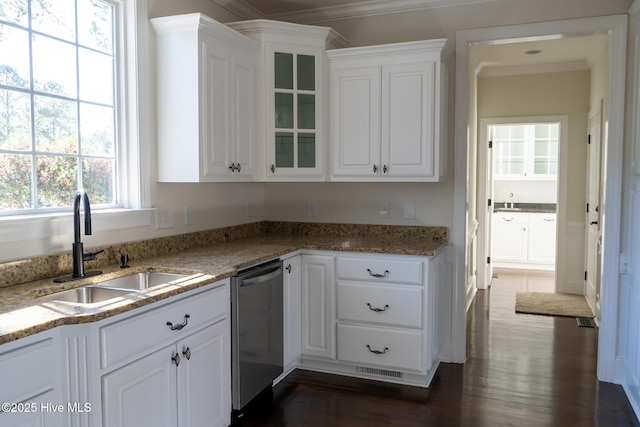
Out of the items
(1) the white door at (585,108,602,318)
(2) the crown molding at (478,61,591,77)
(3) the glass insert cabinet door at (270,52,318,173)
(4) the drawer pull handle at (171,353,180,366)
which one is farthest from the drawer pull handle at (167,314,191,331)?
(2) the crown molding at (478,61,591,77)

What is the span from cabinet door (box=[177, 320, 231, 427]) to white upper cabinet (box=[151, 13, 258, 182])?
0.96 m

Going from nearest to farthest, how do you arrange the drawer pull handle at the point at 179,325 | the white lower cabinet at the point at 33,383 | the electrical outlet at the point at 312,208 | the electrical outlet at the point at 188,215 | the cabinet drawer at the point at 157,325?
the white lower cabinet at the point at 33,383 < the cabinet drawer at the point at 157,325 < the drawer pull handle at the point at 179,325 < the electrical outlet at the point at 188,215 < the electrical outlet at the point at 312,208

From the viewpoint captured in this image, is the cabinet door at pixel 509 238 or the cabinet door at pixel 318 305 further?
the cabinet door at pixel 509 238

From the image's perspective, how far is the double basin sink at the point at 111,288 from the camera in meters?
2.18

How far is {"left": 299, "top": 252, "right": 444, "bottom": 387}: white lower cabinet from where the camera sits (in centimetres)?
323

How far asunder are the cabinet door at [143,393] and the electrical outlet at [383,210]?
212 centimetres

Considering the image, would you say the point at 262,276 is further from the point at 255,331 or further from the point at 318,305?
the point at 318,305

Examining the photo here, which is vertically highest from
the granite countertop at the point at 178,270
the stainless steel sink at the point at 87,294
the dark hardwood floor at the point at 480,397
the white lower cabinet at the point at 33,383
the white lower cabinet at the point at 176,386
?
the granite countertop at the point at 178,270

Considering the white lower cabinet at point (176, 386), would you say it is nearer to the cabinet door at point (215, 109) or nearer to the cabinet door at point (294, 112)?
the cabinet door at point (215, 109)

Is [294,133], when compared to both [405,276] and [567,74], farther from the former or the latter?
[567,74]

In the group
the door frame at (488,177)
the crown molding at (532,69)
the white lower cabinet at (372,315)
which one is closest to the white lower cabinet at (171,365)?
the white lower cabinet at (372,315)

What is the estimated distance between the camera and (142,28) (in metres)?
2.89

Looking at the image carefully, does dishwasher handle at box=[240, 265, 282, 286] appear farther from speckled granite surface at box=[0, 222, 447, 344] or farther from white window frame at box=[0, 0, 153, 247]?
white window frame at box=[0, 0, 153, 247]

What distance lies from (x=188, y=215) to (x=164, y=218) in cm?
25
